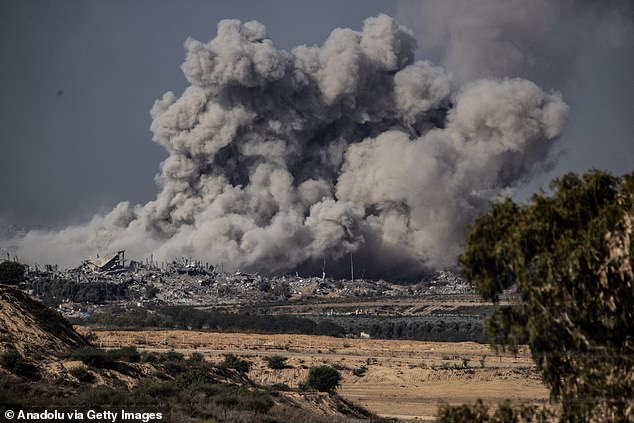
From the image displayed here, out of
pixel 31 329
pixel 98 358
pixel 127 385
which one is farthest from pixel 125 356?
pixel 31 329

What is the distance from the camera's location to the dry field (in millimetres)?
33000

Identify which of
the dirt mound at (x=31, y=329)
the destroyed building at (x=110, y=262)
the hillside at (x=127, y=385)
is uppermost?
the destroyed building at (x=110, y=262)

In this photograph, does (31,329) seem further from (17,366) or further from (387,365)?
(387,365)

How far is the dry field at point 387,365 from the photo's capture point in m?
33.0

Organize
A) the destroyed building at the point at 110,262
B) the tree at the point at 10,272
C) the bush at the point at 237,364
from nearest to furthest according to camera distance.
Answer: the bush at the point at 237,364 < the tree at the point at 10,272 < the destroyed building at the point at 110,262

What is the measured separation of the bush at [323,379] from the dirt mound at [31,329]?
27.8ft

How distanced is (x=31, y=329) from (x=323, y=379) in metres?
10.8

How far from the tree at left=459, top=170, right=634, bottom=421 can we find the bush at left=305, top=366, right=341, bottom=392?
21.7 metres

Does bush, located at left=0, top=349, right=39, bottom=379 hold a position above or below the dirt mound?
below

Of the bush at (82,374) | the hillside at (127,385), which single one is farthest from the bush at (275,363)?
the bush at (82,374)

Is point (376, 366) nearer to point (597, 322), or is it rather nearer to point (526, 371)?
point (526, 371)

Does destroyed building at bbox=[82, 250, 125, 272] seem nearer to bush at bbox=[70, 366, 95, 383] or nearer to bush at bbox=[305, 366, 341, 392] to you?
bush at bbox=[305, 366, 341, 392]

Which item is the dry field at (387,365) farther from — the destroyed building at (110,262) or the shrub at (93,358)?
the destroyed building at (110,262)

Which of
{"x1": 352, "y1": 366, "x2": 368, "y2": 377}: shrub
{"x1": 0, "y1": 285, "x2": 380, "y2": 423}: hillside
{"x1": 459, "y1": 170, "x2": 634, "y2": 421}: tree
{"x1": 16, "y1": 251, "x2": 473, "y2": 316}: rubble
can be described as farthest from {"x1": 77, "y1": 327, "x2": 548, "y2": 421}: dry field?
{"x1": 16, "y1": 251, "x2": 473, "y2": 316}: rubble
